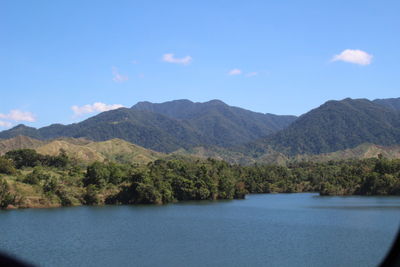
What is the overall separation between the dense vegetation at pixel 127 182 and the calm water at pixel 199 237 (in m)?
7.85

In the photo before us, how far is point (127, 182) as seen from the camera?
8006 cm

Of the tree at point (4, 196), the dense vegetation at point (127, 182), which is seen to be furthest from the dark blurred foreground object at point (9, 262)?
the dense vegetation at point (127, 182)

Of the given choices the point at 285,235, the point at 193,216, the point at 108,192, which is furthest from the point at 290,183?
the point at 285,235

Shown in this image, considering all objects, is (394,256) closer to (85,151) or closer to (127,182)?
(127,182)

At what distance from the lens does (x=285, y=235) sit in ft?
137

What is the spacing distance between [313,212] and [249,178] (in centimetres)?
5912

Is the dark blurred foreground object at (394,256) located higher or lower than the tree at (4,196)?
higher

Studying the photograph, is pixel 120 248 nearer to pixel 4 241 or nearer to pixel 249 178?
pixel 4 241

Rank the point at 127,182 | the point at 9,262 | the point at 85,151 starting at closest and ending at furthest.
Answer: the point at 9,262, the point at 127,182, the point at 85,151

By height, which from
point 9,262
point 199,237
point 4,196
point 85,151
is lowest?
point 199,237

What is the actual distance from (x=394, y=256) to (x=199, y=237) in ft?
125

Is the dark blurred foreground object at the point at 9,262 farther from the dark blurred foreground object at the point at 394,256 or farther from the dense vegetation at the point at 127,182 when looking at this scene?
the dense vegetation at the point at 127,182

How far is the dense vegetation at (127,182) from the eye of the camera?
72125 millimetres

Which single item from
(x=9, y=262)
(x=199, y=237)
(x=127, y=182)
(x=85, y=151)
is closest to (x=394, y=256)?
(x=9, y=262)
